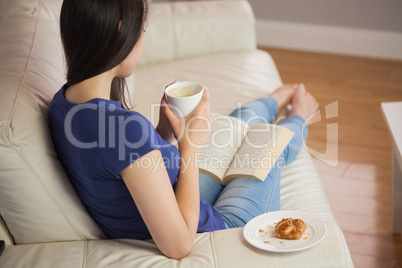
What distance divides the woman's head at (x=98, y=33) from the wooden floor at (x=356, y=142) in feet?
4.23

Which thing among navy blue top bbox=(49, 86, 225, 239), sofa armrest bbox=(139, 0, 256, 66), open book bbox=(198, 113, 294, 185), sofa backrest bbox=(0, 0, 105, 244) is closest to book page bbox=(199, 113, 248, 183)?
open book bbox=(198, 113, 294, 185)

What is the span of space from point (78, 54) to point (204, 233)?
52 cm

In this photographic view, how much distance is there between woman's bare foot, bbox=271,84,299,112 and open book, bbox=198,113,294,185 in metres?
0.39

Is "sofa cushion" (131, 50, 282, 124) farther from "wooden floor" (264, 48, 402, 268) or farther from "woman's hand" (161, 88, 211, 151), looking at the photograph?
"woman's hand" (161, 88, 211, 151)

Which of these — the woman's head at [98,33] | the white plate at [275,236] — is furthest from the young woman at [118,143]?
the white plate at [275,236]

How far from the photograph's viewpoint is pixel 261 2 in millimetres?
3920

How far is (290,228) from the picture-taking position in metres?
1.20

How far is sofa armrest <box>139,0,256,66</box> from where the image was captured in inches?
101

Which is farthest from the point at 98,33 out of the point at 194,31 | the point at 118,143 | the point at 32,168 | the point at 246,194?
the point at 194,31

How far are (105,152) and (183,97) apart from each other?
25cm

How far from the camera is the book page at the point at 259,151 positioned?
5.21ft

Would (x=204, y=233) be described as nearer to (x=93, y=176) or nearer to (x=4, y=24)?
(x=93, y=176)

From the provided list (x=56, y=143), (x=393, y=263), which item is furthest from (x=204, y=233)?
(x=393, y=263)

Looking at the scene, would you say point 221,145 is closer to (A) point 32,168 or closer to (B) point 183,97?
(B) point 183,97
